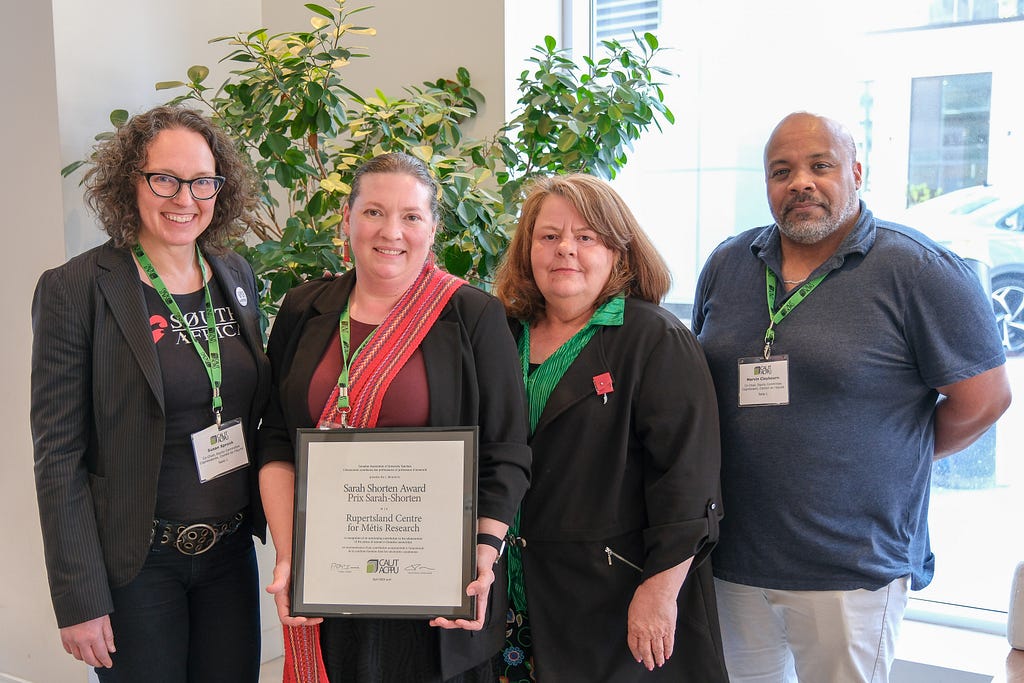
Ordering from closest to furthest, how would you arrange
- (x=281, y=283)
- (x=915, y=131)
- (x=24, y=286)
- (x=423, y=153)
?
(x=423, y=153) → (x=281, y=283) → (x=915, y=131) → (x=24, y=286)

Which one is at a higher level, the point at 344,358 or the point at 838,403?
the point at 344,358

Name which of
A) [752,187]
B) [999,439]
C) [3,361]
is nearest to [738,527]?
[999,439]

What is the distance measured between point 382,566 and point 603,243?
0.87m

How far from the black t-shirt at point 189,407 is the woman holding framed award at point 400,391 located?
15 centimetres

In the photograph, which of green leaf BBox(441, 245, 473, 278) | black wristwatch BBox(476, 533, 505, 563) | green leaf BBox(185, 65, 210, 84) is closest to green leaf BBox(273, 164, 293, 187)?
green leaf BBox(185, 65, 210, 84)

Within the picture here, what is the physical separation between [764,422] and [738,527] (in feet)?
0.87

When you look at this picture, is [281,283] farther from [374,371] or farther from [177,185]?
[374,371]

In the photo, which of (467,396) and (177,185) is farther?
(177,185)

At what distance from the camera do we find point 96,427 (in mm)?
1928

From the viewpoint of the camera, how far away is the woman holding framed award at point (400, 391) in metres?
1.77

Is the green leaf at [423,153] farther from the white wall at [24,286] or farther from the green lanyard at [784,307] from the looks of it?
the white wall at [24,286]

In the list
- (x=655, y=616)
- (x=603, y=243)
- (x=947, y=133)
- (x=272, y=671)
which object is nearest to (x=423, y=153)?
(x=603, y=243)

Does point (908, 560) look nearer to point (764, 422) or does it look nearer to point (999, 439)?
point (764, 422)

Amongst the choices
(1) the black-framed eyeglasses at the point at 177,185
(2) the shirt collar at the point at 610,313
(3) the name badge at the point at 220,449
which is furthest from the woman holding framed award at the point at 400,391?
(1) the black-framed eyeglasses at the point at 177,185
